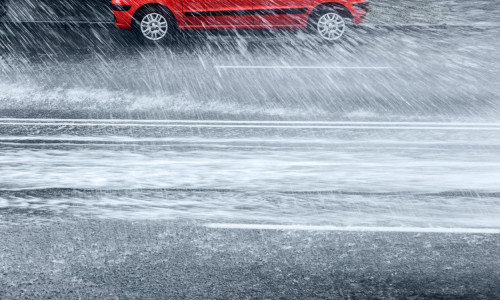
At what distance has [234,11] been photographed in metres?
14.0

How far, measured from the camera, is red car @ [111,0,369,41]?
13836 millimetres

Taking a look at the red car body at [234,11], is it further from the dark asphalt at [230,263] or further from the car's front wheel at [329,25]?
the dark asphalt at [230,263]

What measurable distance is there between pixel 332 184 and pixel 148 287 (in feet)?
7.98

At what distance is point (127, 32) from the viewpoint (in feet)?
47.9

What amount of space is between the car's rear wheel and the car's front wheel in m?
2.87

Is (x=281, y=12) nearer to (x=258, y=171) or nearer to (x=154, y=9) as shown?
(x=154, y=9)

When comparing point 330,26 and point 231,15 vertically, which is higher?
point 231,15

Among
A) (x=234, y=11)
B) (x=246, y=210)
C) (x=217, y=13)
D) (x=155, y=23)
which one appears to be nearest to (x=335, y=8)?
(x=234, y=11)

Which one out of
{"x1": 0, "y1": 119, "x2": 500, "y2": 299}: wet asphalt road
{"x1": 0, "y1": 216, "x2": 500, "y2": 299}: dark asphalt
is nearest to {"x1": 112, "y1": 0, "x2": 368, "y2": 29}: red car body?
{"x1": 0, "y1": 119, "x2": 500, "y2": 299}: wet asphalt road

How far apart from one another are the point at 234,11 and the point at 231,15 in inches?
3.9

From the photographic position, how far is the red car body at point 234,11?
13.8m

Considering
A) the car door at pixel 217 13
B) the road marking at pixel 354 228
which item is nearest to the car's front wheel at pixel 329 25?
the car door at pixel 217 13

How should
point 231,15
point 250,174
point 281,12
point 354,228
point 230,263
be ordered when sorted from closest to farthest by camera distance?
point 230,263 → point 354,228 → point 250,174 → point 281,12 → point 231,15

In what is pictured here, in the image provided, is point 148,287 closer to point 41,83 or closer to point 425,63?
point 41,83
